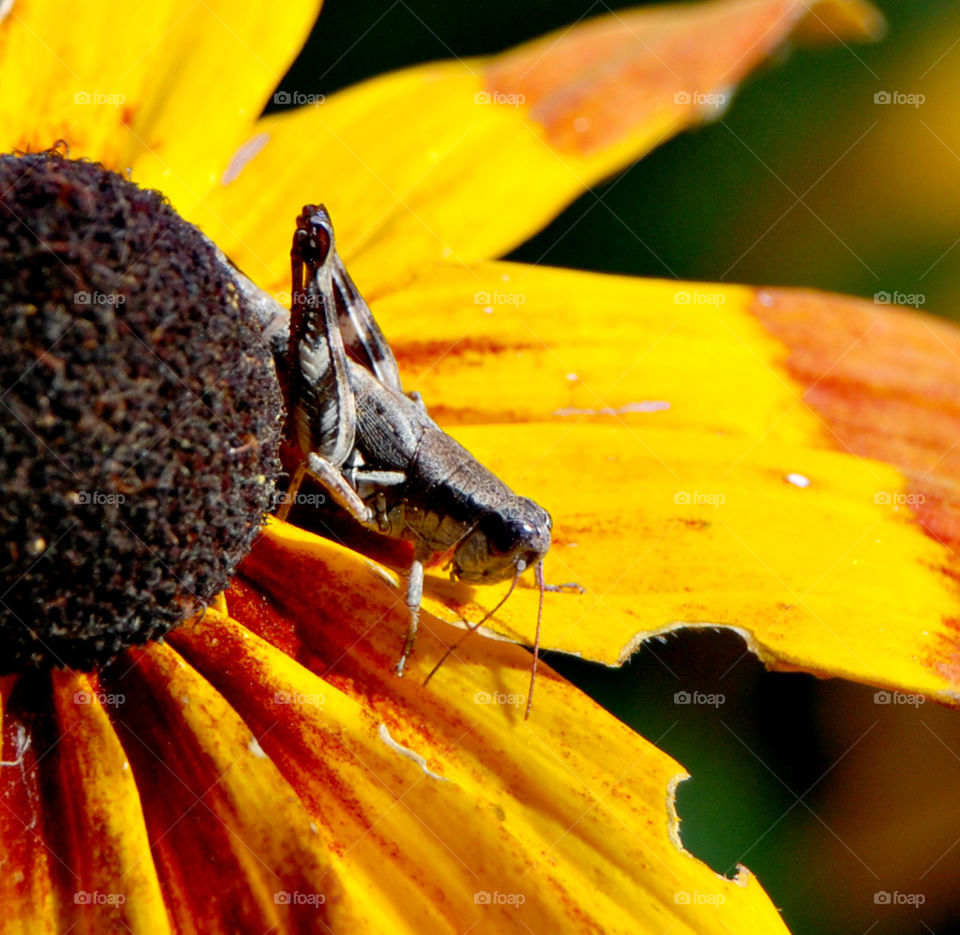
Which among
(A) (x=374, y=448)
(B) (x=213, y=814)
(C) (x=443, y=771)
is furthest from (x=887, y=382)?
(B) (x=213, y=814)

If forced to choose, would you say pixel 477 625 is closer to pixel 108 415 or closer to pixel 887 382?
pixel 108 415

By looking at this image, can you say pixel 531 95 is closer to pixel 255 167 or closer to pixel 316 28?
pixel 316 28

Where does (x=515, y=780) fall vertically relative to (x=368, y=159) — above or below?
below

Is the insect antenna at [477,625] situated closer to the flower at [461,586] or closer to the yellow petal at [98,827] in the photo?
the flower at [461,586]

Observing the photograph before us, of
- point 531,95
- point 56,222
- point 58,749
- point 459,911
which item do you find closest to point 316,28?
point 531,95

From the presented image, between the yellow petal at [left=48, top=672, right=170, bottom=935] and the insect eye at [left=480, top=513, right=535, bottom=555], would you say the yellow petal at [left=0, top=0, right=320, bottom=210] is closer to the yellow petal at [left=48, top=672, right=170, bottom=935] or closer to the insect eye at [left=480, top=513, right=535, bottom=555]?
the insect eye at [left=480, top=513, right=535, bottom=555]

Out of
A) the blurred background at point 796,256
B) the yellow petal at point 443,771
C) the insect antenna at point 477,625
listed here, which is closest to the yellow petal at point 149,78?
the blurred background at point 796,256
